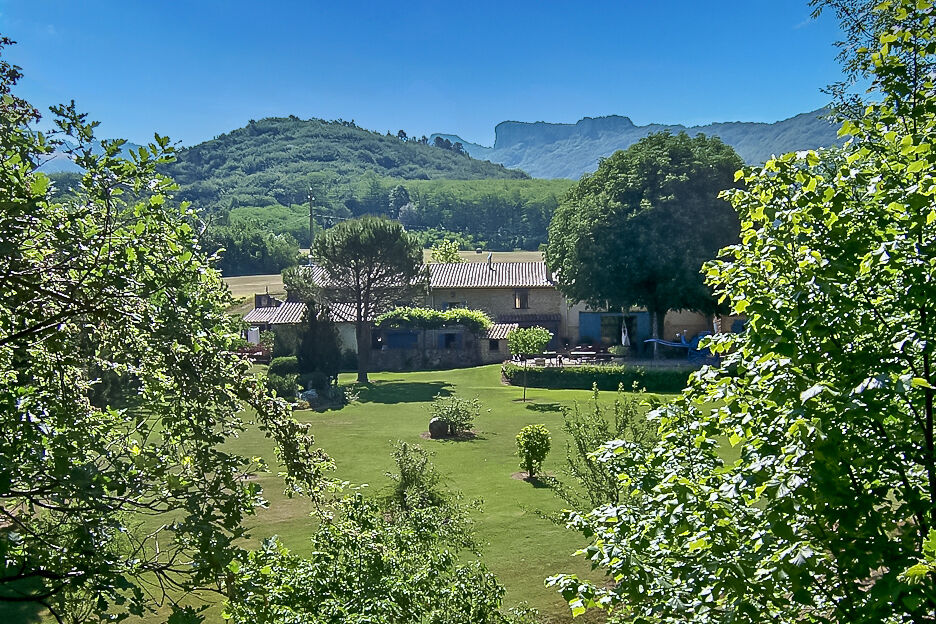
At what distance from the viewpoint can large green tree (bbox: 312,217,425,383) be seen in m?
41.6

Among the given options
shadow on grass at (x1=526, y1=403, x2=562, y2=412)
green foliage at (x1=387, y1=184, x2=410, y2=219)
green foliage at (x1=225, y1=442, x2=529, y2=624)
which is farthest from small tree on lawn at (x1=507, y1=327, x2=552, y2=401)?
green foliage at (x1=387, y1=184, x2=410, y2=219)

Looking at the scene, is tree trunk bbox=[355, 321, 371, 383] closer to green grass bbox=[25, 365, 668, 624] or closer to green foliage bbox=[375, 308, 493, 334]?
green grass bbox=[25, 365, 668, 624]

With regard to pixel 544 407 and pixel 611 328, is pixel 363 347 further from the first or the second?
pixel 611 328

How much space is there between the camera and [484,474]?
19.5 metres

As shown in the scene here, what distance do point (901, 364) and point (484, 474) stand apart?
15.7m

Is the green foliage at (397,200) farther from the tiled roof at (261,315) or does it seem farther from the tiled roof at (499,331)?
the tiled roof at (499,331)

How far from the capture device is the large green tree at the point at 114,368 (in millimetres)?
3850

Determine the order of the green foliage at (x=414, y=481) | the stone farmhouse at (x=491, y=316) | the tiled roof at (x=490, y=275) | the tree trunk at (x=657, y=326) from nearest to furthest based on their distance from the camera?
the green foliage at (x=414, y=481)
the tree trunk at (x=657, y=326)
the stone farmhouse at (x=491, y=316)
the tiled roof at (x=490, y=275)

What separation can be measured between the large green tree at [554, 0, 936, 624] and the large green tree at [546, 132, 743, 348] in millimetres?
33145

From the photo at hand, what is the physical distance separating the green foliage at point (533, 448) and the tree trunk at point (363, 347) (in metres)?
22.2

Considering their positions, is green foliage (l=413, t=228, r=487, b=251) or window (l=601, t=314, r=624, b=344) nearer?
window (l=601, t=314, r=624, b=344)

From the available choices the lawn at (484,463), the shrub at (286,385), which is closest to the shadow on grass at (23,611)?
the lawn at (484,463)

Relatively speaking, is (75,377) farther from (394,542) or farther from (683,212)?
(683,212)

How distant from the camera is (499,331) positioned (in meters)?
47.6
